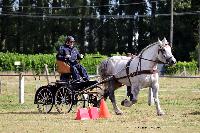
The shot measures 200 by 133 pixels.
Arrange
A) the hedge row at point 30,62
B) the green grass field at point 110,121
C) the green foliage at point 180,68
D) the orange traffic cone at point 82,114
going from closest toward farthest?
1. the green grass field at point 110,121
2. the orange traffic cone at point 82,114
3. the hedge row at point 30,62
4. the green foliage at point 180,68

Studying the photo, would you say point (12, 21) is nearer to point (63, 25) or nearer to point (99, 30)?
point (63, 25)

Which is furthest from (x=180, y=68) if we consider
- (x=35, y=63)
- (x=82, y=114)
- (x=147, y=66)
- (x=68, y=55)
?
(x=82, y=114)

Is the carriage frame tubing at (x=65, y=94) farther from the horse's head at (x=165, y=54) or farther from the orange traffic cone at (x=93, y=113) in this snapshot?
the horse's head at (x=165, y=54)

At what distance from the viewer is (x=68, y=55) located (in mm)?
17656

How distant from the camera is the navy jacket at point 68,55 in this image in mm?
17672

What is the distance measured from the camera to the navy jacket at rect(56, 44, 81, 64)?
17.7 m

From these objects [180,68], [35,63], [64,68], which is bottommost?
[180,68]

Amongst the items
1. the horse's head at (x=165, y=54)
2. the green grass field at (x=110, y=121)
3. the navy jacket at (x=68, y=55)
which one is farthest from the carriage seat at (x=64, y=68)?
the horse's head at (x=165, y=54)

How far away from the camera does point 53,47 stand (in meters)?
83.8

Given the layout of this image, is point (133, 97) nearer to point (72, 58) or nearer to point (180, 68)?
point (72, 58)

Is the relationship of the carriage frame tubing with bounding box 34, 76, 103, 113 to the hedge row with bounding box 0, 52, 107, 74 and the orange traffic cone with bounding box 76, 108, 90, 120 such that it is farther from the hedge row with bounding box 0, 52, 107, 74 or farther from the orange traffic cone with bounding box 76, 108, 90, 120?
the hedge row with bounding box 0, 52, 107, 74

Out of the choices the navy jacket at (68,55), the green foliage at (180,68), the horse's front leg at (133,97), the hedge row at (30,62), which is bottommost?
the green foliage at (180,68)

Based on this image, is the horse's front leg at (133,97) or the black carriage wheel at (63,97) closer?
the horse's front leg at (133,97)

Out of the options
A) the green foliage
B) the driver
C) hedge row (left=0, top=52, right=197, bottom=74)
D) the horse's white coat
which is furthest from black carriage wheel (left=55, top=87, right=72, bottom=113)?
the green foliage
